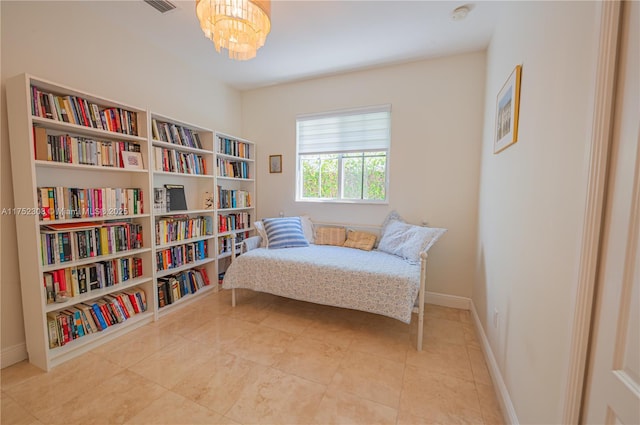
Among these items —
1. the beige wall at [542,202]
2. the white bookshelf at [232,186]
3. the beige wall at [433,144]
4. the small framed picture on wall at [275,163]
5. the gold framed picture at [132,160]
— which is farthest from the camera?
Answer: the small framed picture on wall at [275,163]

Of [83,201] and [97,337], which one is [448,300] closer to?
[97,337]

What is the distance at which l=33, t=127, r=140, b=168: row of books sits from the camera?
1.66m

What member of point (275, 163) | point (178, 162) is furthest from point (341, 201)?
→ point (178, 162)

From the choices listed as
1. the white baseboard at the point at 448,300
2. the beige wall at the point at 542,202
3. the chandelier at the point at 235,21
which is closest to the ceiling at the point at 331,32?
the beige wall at the point at 542,202

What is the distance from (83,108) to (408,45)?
9.19 ft

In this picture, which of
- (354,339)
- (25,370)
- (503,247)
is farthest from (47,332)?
(503,247)

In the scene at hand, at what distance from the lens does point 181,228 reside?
264 cm

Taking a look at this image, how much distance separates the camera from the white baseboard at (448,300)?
2669mm

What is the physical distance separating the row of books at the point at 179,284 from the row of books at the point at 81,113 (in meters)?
1.43

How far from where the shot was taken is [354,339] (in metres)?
2.10

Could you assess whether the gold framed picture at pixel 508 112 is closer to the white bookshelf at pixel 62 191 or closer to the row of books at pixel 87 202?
the white bookshelf at pixel 62 191

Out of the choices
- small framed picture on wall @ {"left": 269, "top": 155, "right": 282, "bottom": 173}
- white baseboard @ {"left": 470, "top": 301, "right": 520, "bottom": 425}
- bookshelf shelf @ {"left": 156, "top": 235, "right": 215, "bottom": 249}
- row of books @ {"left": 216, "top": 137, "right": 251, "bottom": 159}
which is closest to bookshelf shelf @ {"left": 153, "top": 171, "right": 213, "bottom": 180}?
row of books @ {"left": 216, "top": 137, "right": 251, "bottom": 159}

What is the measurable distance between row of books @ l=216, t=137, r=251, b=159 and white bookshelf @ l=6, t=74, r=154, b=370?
927 millimetres

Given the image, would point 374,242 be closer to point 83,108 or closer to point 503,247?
point 503,247
